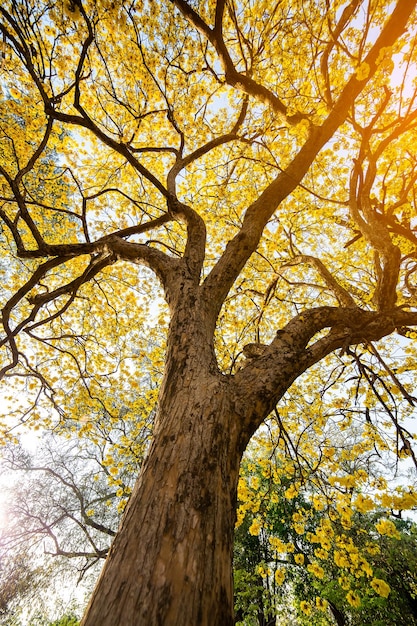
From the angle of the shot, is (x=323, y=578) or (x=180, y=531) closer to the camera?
(x=180, y=531)

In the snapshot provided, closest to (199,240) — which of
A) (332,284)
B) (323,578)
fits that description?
(332,284)

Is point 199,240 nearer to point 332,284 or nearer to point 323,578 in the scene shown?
point 332,284

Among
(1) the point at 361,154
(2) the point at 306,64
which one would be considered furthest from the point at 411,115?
(2) the point at 306,64

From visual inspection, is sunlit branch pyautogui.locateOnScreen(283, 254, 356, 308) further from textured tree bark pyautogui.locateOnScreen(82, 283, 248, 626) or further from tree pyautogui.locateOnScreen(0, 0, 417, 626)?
textured tree bark pyautogui.locateOnScreen(82, 283, 248, 626)

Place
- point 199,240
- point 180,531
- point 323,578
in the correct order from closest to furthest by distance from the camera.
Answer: point 180,531 → point 199,240 → point 323,578

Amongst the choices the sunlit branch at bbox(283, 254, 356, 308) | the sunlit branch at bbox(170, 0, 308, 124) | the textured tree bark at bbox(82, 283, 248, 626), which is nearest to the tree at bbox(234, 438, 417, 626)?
the sunlit branch at bbox(283, 254, 356, 308)

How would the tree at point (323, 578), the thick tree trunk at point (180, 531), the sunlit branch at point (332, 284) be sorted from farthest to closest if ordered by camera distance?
the tree at point (323, 578)
the sunlit branch at point (332, 284)
the thick tree trunk at point (180, 531)

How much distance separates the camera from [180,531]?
1.03m

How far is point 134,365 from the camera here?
6.50 meters

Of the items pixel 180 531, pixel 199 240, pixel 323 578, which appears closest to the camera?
pixel 180 531

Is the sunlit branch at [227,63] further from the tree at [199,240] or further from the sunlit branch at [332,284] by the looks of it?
the sunlit branch at [332,284]

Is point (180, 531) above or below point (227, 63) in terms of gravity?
below

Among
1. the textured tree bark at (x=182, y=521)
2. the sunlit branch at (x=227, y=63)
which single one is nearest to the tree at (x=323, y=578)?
the textured tree bark at (x=182, y=521)

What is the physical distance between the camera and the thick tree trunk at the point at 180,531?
862mm
